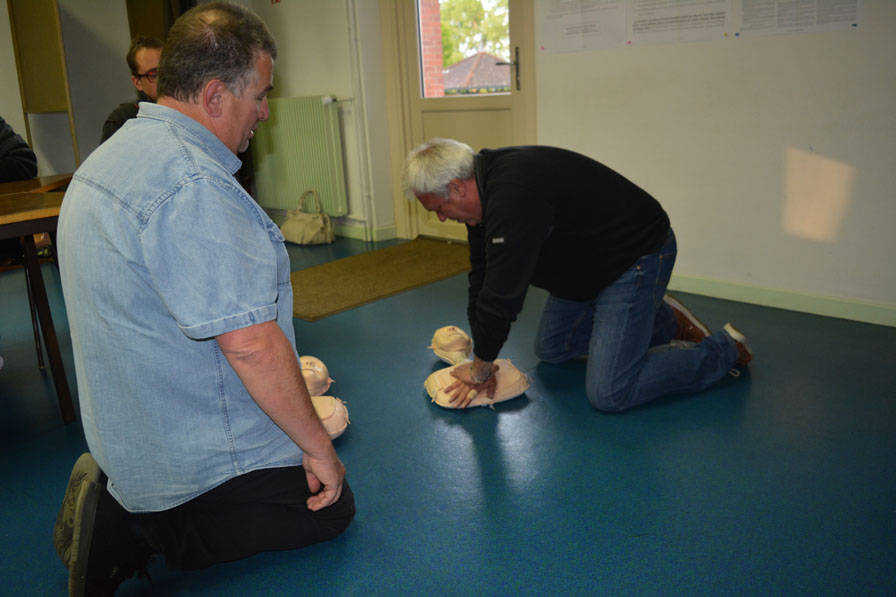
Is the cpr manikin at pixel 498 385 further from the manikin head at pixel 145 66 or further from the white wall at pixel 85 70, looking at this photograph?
the white wall at pixel 85 70

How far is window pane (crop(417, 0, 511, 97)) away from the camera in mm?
4281

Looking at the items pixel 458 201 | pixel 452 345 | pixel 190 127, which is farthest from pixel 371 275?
pixel 190 127

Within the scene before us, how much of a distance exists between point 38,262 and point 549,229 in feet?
6.04

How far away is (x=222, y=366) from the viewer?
139 centimetres

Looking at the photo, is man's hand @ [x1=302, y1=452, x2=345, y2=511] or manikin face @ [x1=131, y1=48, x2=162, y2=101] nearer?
man's hand @ [x1=302, y1=452, x2=345, y2=511]

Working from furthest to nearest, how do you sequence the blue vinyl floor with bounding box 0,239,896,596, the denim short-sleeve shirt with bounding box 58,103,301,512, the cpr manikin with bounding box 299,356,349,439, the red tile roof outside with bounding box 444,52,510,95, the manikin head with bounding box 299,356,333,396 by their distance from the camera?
the red tile roof outside with bounding box 444,52,510,95, the manikin head with bounding box 299,356,333,396, the cpr manikin with bounding box 299,356,349,439, the blue vinyl floor with bounding box 0,239,896,596, the denim short-sleeve shirt with bounding box 58,103,301,512

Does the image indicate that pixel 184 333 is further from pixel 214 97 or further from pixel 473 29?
pixel 473 29

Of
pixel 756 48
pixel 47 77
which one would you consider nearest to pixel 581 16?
pixel 756 48

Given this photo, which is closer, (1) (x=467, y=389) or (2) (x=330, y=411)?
(2) (x=330, y=411)

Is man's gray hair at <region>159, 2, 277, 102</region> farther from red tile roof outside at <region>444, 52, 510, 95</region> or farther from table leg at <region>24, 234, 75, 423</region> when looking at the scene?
red tile roof outside at <region>444, 52, 510, 95</region>

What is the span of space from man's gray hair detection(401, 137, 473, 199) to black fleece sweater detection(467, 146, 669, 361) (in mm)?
58

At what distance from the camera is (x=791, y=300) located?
3.30 m

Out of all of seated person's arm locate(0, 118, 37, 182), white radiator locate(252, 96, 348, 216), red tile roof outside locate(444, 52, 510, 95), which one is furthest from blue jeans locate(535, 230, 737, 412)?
white radiator locate(252, 96, 348, 216)

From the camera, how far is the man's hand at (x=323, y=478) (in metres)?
1.45
